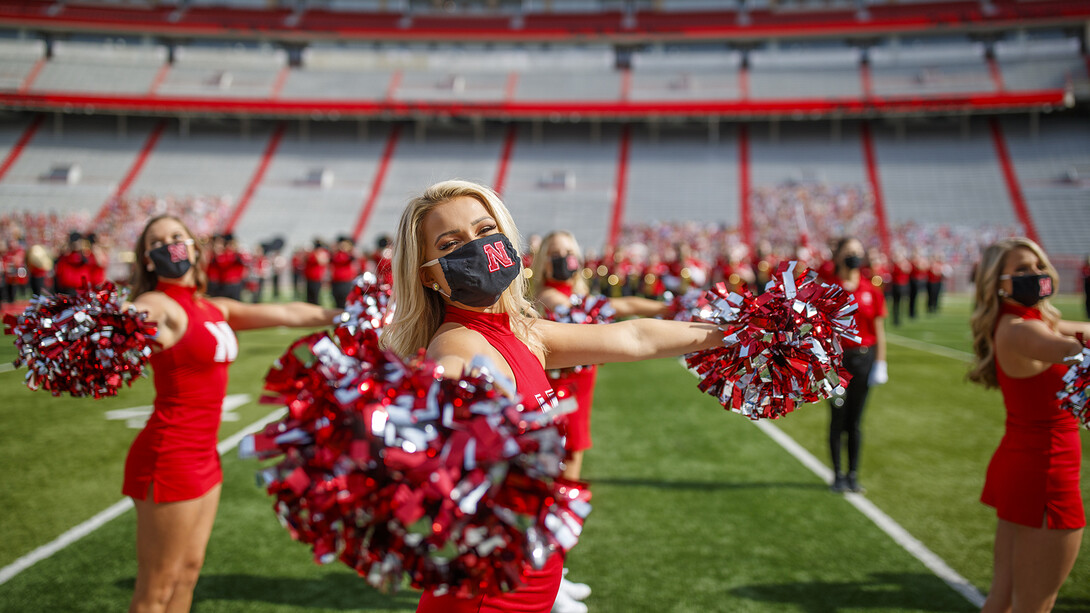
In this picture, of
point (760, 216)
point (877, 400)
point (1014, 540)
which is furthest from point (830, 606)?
point (760, 216)

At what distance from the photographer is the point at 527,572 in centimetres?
154

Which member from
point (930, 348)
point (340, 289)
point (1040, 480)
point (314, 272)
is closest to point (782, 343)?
point (1040, 480)

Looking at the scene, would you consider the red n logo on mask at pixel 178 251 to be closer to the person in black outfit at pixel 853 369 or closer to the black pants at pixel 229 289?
the person in black outfit at pixel 853 369

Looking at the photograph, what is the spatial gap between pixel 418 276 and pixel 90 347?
168 cm

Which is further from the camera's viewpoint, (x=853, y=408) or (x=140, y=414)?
(x=140, y=414)

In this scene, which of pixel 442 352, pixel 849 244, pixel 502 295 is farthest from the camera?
pixel 849 244

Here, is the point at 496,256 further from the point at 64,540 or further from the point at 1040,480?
the point at 64,540

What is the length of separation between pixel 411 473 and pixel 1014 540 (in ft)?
7.92

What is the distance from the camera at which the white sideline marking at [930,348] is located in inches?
422

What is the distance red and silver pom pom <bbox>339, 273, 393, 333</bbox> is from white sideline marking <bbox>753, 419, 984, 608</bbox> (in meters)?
3.17

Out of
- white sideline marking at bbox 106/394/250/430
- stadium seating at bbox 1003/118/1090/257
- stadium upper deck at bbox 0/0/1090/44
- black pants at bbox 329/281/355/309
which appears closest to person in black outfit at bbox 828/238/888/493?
white sideline marking at bbox 106/394/250/430

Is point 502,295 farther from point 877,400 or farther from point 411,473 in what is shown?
point 877,400

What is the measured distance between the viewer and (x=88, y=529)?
4.19 metres

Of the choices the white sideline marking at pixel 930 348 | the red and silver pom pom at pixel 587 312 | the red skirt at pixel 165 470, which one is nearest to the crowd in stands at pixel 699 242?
the white sideline marking at pixel 930 348
